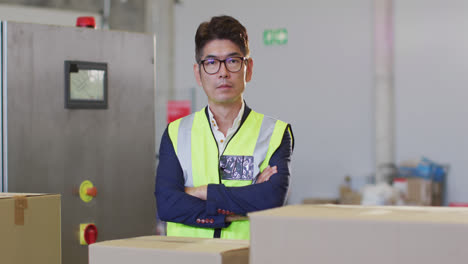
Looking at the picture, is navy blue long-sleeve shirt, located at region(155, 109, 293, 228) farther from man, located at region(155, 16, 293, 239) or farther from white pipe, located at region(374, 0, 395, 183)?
Result: white pipe, located at region(374, 0, 395, 183)

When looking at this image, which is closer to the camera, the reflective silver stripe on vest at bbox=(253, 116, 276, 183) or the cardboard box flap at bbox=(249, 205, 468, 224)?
the cardboard box flap at bbox=(249, 205, 468, 224)

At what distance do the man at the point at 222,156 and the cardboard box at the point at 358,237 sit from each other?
823 mm

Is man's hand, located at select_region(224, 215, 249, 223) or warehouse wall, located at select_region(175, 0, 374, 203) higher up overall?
warehouse wall, located at select_region(175, 0, 374, 203)

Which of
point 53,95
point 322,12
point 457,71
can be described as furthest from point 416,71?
point 53,95

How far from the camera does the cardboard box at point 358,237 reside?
3.28 ft

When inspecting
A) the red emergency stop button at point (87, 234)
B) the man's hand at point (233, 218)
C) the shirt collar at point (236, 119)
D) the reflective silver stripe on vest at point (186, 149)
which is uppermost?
the shirt collar at point (236, 119)

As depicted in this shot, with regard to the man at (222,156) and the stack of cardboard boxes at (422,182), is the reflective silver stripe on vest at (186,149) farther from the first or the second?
the stack of cardboard boxes at (422,182)

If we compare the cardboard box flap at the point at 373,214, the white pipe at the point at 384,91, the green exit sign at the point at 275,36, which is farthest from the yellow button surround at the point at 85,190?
the green exit sign at the point at 275,36

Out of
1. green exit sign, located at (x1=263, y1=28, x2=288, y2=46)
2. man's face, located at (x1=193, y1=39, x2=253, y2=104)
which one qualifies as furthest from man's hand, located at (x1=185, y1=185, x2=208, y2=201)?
green exit sign, located at (x1=263, y1=28, x2=288, y2=46)

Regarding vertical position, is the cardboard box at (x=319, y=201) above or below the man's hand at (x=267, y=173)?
below

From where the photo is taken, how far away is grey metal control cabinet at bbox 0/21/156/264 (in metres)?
2.37

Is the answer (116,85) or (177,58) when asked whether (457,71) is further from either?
(116,85)

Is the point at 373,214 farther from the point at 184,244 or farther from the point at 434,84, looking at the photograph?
the point at 434,84

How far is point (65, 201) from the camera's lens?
2.50 m
